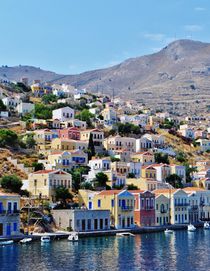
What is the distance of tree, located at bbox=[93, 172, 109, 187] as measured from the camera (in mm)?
80812

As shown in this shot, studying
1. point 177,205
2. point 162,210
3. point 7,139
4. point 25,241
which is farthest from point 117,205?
point 7,139

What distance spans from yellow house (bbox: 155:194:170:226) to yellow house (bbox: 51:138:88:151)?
86.0 ft

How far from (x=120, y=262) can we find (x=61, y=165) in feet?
144

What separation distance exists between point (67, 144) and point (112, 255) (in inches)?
2093

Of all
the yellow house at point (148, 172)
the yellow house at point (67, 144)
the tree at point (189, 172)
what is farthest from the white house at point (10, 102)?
the tree at point (189, 172)

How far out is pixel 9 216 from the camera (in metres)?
57.9

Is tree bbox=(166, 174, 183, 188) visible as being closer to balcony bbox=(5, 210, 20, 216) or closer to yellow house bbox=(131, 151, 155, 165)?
yellow house bbox=(131, 151, 155, 165)

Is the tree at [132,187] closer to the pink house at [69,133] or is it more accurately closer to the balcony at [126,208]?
the balcony at [126,208]

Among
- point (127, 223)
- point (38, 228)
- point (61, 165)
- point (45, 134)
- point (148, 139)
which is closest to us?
point (38, 228)

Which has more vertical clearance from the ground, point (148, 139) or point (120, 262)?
point (148, 139)

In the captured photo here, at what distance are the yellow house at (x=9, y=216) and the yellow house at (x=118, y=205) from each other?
1404cm

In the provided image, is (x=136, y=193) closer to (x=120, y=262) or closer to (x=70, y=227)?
(x=70, y=227)

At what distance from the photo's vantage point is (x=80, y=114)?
126 meters

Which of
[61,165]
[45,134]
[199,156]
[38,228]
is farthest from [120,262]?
[199,156]
